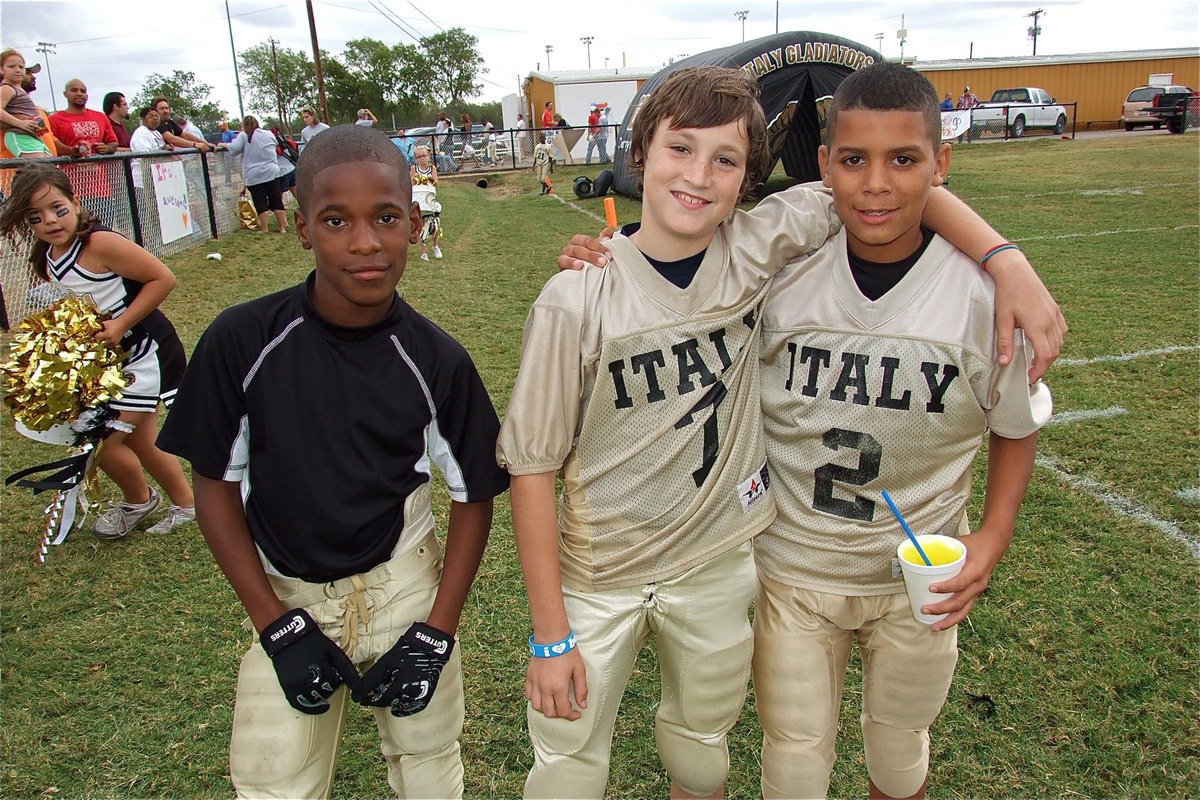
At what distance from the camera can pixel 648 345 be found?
1.77 m

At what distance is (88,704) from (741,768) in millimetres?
2150

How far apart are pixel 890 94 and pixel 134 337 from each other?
11.5 feet

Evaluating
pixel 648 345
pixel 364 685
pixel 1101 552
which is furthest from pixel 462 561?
pixel 1101 552

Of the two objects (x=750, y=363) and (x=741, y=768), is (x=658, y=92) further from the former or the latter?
(x=741, y=768)

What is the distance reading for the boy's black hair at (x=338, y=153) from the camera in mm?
1644

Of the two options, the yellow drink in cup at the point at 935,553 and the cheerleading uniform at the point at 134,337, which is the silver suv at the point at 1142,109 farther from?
the yellow drink in cup at the point at 935,553

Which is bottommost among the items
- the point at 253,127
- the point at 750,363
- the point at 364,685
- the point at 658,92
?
the point at 364,685

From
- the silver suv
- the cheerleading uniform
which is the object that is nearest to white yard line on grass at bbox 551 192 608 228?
the cheerleading uniform

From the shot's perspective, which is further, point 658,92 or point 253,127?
point 253,127

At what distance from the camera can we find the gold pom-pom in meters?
3.51

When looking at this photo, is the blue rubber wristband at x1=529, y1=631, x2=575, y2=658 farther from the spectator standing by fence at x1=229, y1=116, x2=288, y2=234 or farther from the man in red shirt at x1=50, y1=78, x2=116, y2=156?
the spectator standing by fence at x1=229, y1=116, x2=288, y2=234

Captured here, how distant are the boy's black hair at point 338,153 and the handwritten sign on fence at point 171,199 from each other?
9.81m

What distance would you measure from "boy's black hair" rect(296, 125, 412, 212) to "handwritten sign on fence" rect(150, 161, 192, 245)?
9.81 meters

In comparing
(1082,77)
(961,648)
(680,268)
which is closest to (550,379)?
(680,268)
